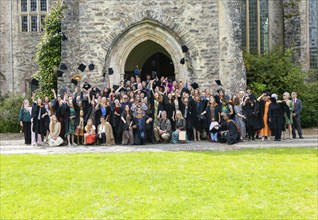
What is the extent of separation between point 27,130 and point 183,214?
34.1 feet

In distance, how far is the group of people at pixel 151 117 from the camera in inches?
599

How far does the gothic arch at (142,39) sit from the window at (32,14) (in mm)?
10318

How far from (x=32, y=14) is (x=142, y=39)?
1145 cm

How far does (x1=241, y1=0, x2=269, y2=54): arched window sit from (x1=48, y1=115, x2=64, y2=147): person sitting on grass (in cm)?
1279

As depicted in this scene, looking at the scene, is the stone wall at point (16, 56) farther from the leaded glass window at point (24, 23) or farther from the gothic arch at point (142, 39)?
the gothic arch at point (142, 39)

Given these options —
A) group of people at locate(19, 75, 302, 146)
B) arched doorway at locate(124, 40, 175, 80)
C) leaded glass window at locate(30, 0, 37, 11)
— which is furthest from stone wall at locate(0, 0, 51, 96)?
group of people at locate(19, 75, 302, 146)

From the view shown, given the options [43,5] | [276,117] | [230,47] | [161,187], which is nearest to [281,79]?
[230,47]

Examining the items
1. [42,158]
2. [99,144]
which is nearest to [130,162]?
[42,158]

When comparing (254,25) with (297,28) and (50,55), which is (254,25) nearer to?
(297,28)

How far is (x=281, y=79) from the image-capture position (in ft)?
69.0

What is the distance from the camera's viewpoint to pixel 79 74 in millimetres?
19016

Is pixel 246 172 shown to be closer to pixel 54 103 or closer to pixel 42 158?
pixel 42 158

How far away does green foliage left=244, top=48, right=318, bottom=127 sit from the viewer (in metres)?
21.1

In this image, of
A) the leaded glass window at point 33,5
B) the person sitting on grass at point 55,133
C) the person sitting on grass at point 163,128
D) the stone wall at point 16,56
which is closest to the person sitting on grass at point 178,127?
the person sitting on grass at point 163,128
